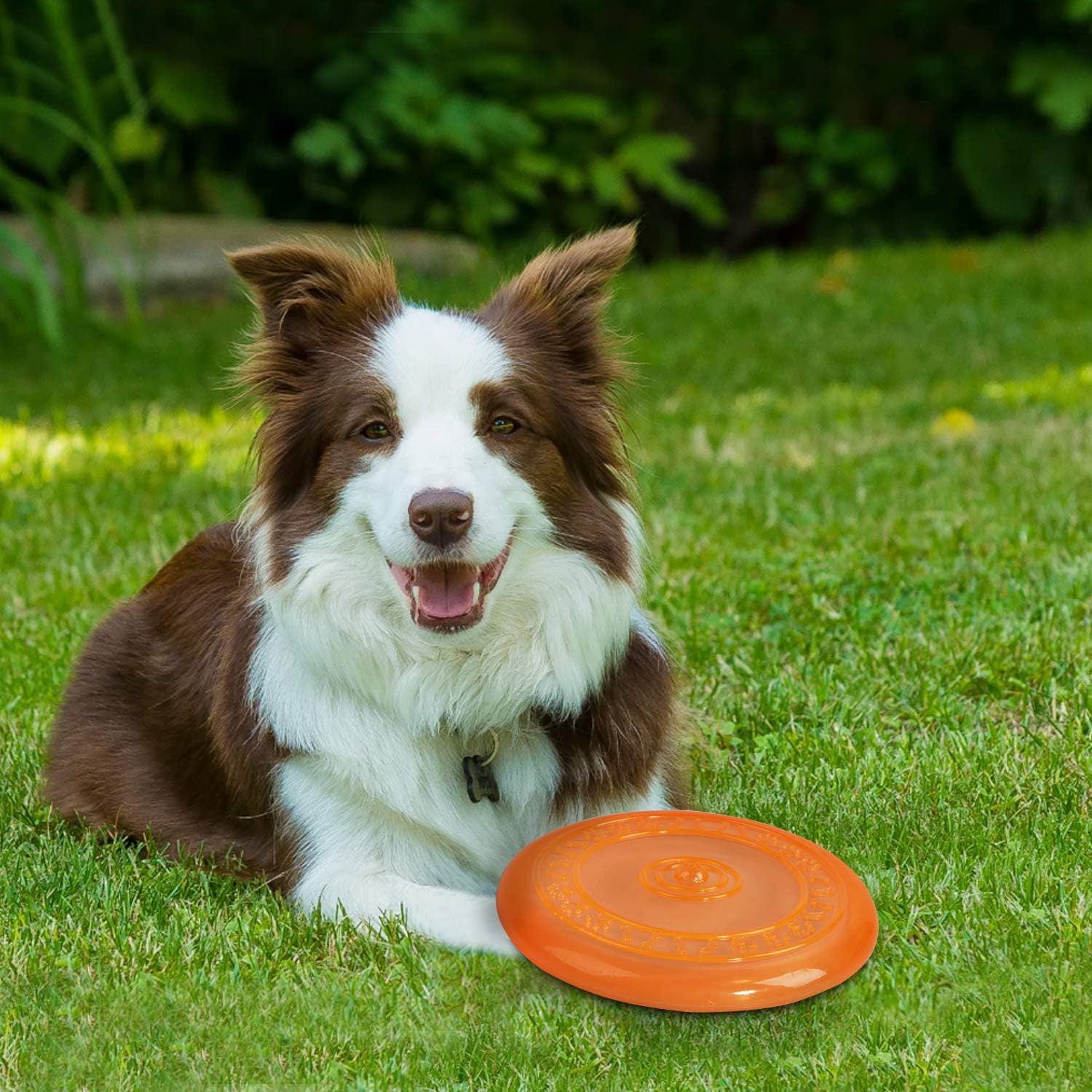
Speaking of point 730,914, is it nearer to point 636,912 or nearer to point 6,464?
point 636,912

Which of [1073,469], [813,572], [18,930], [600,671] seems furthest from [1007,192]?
[18,930]

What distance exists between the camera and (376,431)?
343 centimetres

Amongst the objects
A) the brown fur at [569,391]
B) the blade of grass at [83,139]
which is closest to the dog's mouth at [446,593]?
the brown fur at [569,391]

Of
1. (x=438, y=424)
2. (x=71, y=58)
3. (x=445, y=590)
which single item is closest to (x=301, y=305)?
(x=438, y=424)

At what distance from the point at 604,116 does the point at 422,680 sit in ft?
36.4

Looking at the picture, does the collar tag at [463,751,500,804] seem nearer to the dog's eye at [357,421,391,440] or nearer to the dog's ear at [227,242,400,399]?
the dog's eye at [357,421,391,440]

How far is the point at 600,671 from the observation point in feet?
Answer: 11.6

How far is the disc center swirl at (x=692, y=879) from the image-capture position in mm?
3127

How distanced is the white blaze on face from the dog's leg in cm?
73

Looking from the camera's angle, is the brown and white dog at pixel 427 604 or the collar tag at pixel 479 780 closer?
the brown and white dog at pixel 427 604

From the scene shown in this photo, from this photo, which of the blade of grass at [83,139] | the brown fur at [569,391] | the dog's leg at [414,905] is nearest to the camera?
the dog's leg at [414,905]

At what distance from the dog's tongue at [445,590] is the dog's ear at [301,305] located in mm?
612

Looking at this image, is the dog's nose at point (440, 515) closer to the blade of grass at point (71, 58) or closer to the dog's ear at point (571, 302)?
the dog's ear at point (571, 302)

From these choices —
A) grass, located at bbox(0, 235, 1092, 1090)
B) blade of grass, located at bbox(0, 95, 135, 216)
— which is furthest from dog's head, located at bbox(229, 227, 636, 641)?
blade of grass, located at bbox(0, 95, 135, 216)
